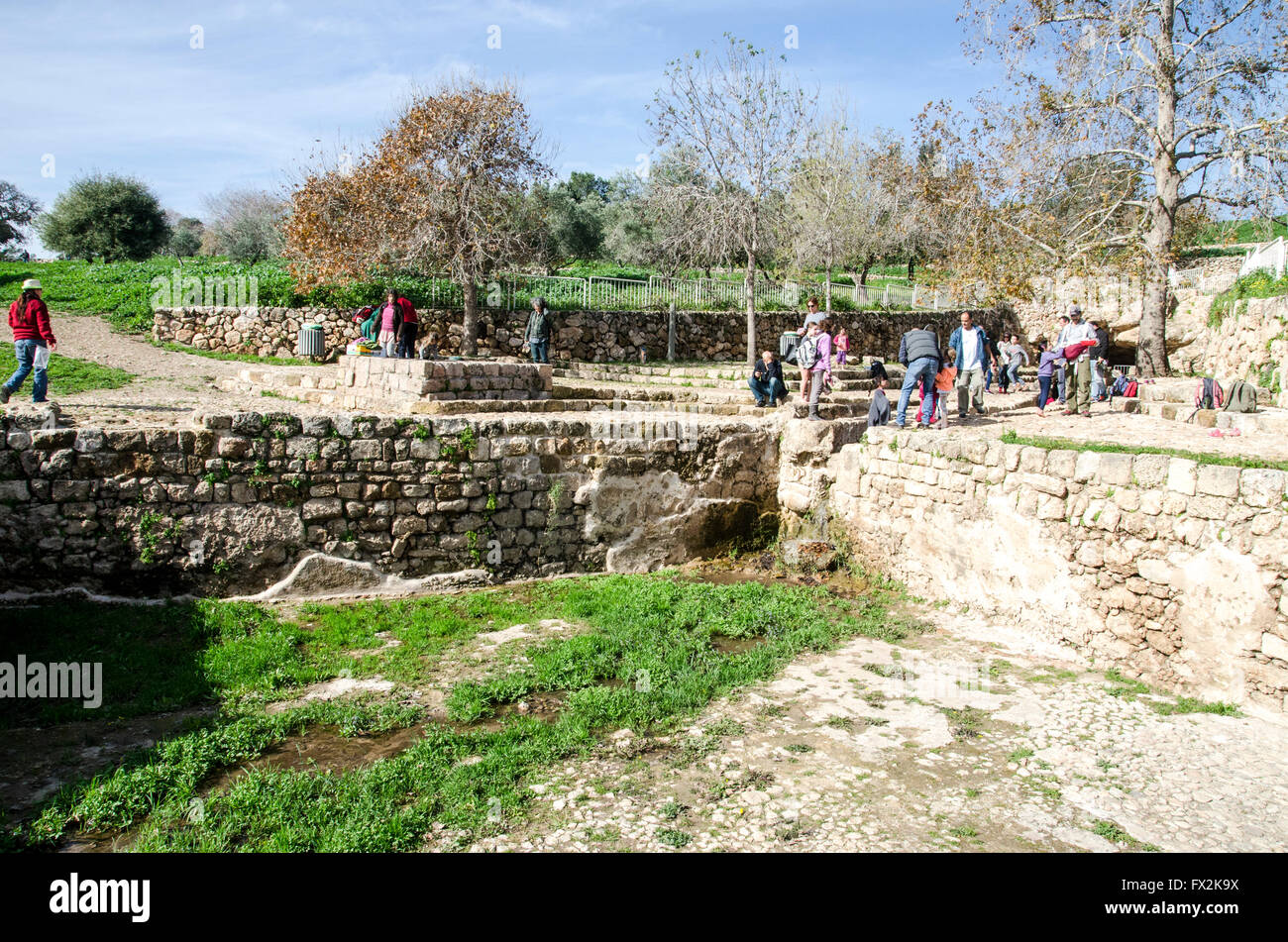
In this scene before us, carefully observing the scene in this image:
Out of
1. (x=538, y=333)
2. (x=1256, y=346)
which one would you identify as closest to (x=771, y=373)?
(x=538, y=333)

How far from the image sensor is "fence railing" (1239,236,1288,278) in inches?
697

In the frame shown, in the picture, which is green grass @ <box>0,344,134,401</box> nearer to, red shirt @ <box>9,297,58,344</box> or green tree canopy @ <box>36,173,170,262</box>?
red shirt @ <box>9,297,58,344</box>

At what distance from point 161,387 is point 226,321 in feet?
18.2

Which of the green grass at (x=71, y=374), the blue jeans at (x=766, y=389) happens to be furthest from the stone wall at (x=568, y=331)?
the blue jeans at (x=766, y=389)

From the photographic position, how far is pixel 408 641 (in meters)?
6.88

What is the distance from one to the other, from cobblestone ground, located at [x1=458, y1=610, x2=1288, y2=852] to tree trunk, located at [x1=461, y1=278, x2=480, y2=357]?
47.1ft

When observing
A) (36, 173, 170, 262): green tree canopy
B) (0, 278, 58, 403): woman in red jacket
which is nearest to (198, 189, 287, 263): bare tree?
(36, 173, 170, 262): green tree canopy

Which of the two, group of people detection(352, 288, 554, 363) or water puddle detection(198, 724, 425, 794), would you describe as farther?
group of people detection(352, 288, 554, 363)

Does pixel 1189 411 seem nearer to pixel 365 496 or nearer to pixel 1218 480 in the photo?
pixel 1218 480

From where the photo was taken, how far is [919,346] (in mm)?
9758

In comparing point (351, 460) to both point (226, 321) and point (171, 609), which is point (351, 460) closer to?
point (171, 609)

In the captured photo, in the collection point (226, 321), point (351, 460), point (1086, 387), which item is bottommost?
point (351, 460)

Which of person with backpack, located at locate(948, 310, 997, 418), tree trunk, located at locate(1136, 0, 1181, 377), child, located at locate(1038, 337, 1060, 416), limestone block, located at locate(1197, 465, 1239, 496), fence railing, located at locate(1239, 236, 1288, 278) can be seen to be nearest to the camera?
limestone block, located at locate(1197, 465, 1239, 496)
